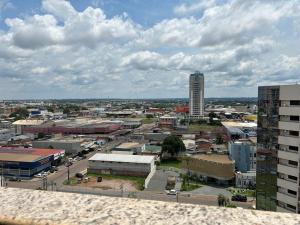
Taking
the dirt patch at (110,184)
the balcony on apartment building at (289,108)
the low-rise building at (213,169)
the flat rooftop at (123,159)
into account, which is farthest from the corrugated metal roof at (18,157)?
the balcony on apartment building at (289,108)

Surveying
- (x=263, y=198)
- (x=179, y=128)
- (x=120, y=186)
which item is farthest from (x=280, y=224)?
(x=179, y=128)

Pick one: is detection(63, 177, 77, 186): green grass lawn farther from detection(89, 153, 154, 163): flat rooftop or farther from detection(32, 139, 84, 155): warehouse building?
detection(32, 139, 84, 155): warehouse building

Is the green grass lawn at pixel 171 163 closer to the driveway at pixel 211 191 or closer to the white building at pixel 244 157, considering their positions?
the white building at pixel 244 157

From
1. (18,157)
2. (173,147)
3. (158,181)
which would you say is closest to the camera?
(158,181)

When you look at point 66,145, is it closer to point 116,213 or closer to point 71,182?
point 71,182

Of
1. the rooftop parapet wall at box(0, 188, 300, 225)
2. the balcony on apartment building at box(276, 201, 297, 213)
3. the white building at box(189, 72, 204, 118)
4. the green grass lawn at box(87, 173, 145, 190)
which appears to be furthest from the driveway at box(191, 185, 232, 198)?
the white building at box(189, 72, 204, 118)

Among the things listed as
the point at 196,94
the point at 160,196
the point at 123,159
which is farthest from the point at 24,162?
the point at 196,94

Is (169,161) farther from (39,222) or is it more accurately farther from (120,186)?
(39,222)

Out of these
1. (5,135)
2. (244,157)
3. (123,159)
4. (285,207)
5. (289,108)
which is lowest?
(5,135)
